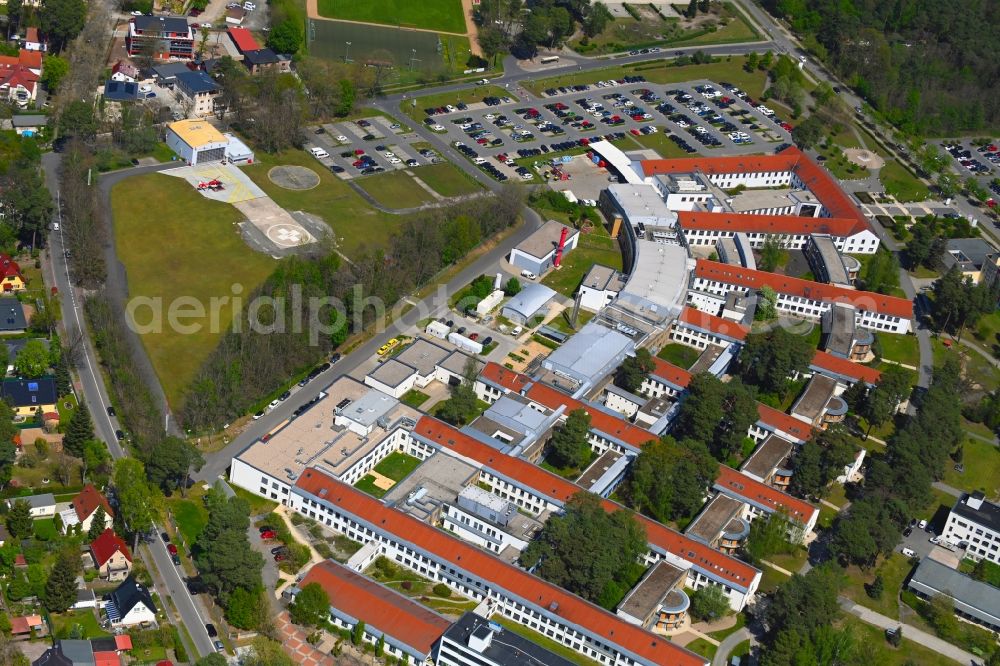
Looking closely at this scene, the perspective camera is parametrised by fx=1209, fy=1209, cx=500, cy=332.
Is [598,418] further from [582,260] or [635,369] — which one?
[582,260]

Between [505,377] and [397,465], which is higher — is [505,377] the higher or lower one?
the higher one

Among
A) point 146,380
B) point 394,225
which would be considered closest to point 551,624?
point 146,380

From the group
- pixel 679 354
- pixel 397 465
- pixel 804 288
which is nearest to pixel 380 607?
pixel 397 465

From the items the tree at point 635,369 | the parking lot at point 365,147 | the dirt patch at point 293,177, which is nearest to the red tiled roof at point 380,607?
the tree at point 635,369

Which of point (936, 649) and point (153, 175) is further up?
point (153, 175)

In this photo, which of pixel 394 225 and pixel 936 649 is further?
pixel 394 225

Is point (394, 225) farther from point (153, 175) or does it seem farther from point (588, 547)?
point (588, 547)
